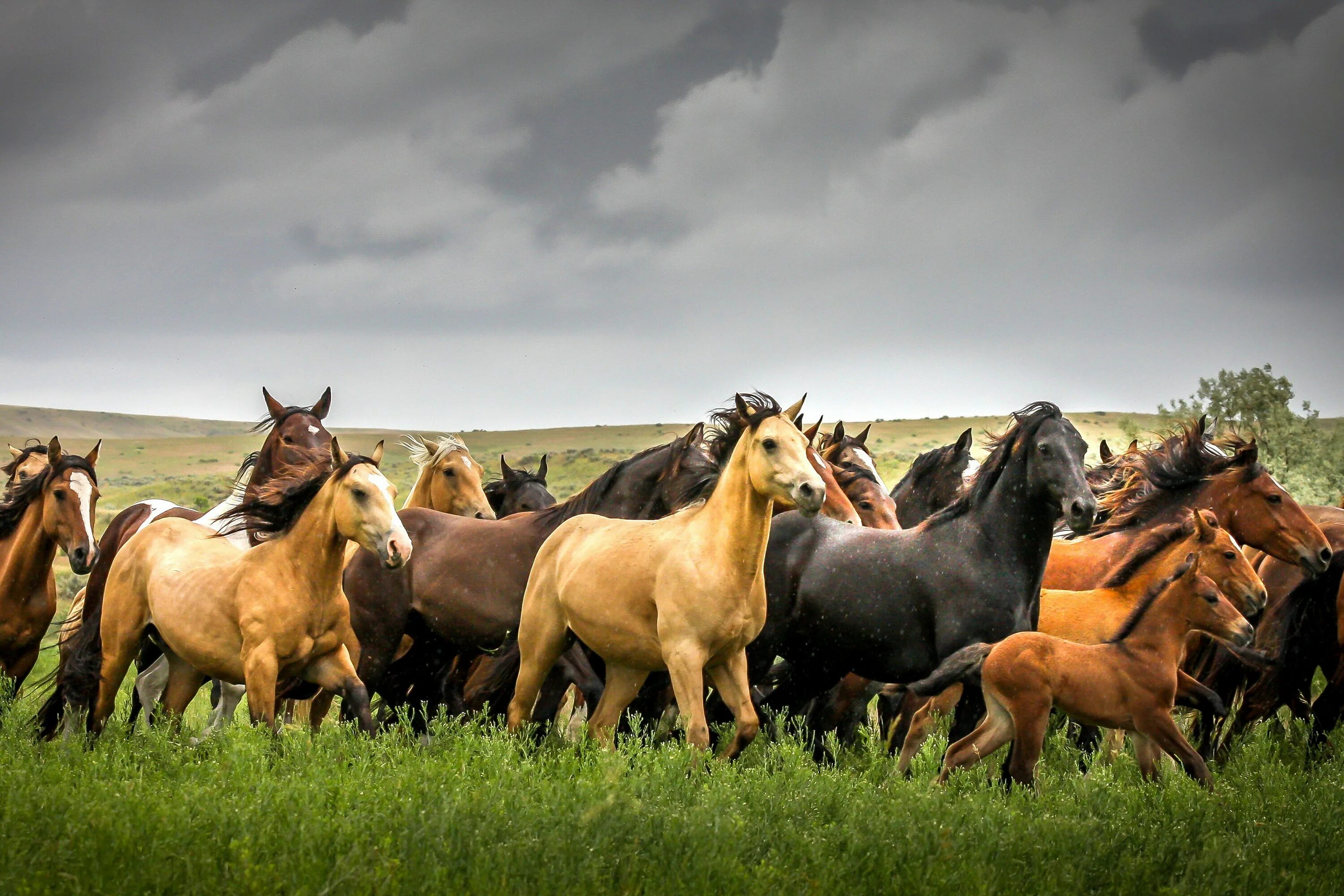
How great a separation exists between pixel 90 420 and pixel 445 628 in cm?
13345

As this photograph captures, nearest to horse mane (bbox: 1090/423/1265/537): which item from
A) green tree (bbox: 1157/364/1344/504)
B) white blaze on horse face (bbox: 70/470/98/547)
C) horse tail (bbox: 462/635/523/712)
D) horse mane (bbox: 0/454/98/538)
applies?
horse tail (bbox: 462/635/523/712)

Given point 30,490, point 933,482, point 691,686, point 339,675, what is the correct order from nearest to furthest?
1. point 691,686
2. point 339,675
3. point 30,490
4. point 933,482

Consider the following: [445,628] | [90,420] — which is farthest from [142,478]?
[445,628]

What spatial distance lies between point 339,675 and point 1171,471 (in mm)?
6097

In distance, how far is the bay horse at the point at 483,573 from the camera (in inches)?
365

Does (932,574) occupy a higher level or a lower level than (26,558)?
higher

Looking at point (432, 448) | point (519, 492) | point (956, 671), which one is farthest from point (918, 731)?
point (432, 448)

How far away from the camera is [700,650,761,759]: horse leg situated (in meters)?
6.94

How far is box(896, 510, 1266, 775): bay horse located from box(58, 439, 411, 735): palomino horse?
3.45 meters

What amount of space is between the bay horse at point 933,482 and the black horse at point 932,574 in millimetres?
3055

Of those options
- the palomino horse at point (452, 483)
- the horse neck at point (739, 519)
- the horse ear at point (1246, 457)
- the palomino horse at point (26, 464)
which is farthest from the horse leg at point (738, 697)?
the palomino horse at point (26, 464)

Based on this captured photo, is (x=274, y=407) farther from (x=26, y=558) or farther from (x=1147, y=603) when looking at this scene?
(x=1147, y=603)

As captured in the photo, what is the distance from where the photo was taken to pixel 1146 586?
7832mm

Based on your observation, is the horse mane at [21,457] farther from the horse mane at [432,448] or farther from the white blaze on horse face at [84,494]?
the horse mane at [432,448]
